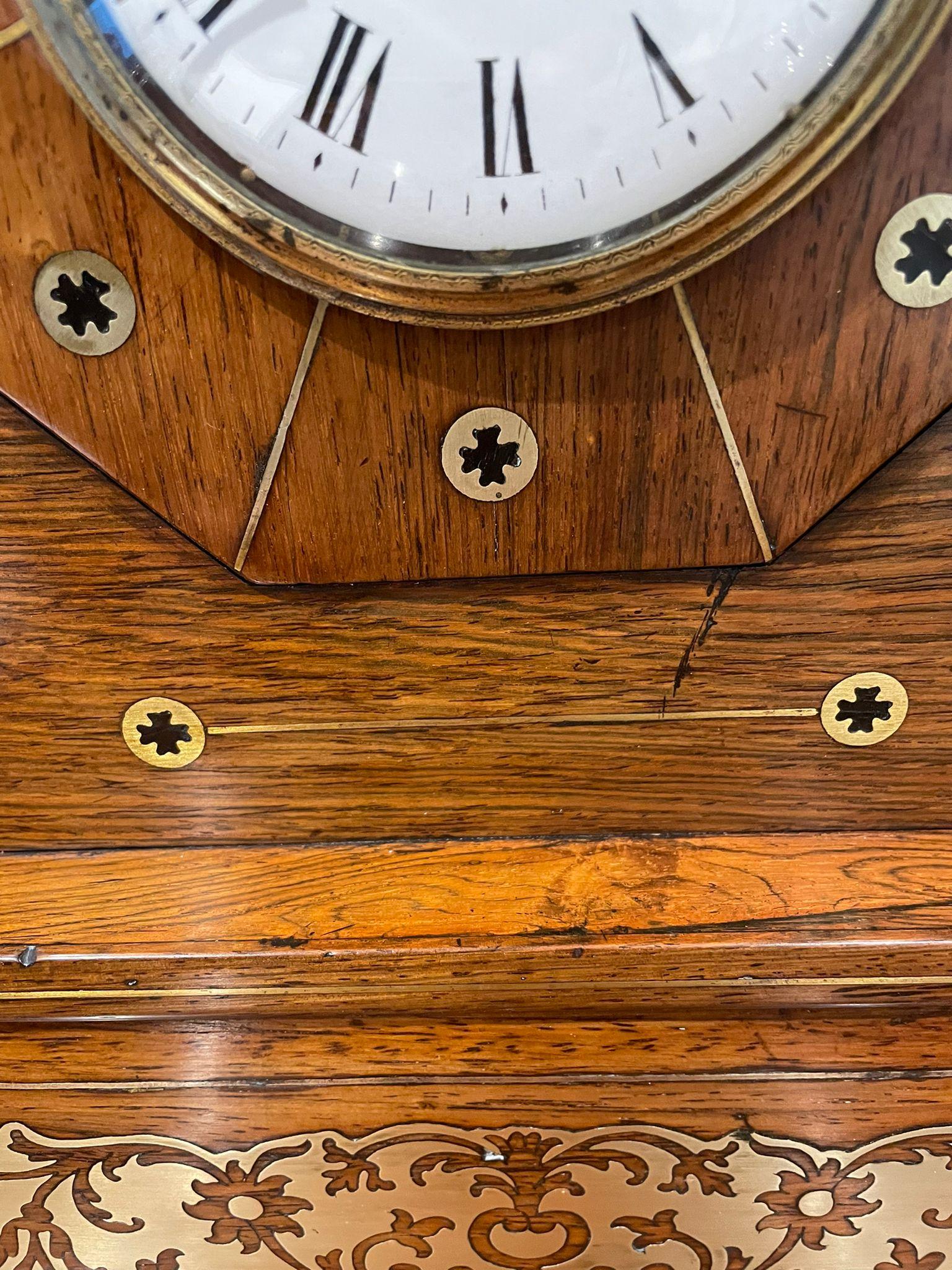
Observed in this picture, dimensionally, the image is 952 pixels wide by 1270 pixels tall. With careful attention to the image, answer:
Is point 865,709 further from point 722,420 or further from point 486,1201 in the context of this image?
point 486,1201

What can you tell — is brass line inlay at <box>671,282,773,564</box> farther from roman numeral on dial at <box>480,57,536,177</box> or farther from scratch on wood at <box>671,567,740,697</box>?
roman numeral on dial at <box>480,57,536,177</box>

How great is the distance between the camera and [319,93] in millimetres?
466

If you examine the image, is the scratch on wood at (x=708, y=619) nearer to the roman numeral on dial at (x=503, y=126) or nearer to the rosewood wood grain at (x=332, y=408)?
the rosewood wood grain at (x=332, y=408)

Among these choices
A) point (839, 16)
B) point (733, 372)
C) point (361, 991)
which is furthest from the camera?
point (361, 991)

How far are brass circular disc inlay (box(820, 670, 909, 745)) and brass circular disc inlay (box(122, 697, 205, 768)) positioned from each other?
1.78 ft

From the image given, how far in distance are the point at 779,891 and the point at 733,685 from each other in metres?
0.18

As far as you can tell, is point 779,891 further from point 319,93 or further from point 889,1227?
point 319,93

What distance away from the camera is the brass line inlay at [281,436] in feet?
1.89

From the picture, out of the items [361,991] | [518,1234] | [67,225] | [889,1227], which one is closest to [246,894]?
[361,991]

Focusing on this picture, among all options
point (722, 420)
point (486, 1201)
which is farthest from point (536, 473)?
point (486, 1201)

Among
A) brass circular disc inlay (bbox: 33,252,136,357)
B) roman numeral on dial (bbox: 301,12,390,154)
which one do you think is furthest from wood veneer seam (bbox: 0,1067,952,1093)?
roman numeral on dial (bbox: 301,12,390,154)

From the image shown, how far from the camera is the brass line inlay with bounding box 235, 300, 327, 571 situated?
1.89 feet

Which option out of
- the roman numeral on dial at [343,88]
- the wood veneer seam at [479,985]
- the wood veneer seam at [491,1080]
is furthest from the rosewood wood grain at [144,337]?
the wood veneer seam at [491,1080]

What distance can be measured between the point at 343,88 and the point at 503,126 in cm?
9
